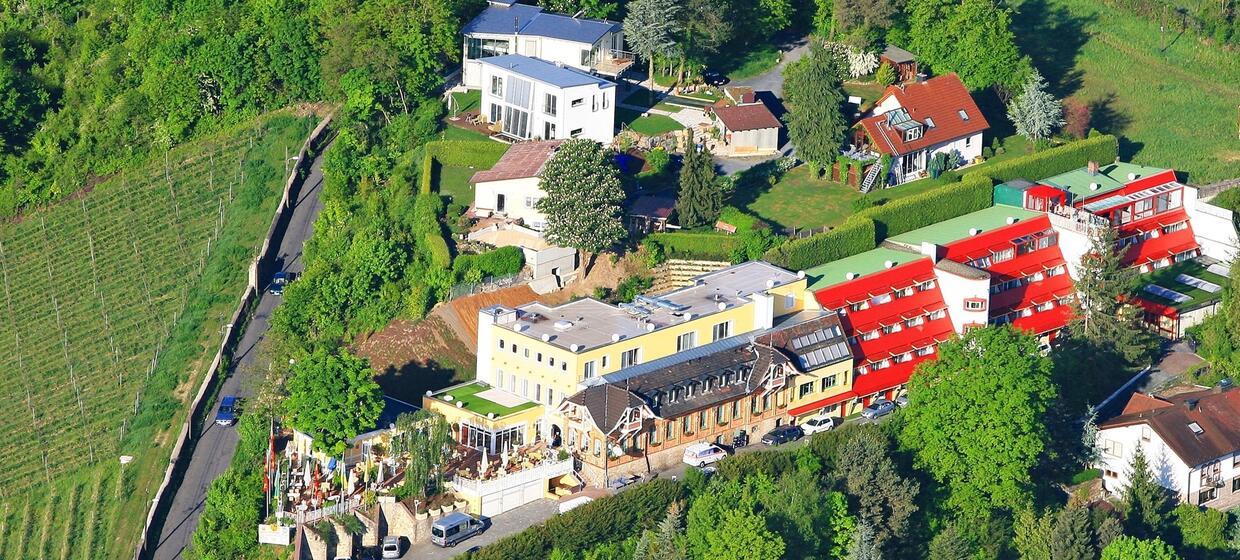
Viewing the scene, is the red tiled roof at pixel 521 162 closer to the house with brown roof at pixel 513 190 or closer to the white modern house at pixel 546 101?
the house with brown roof at pixel 513 190

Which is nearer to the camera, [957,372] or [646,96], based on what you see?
[957,372]

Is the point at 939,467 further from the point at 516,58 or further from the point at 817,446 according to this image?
the point at 516,58

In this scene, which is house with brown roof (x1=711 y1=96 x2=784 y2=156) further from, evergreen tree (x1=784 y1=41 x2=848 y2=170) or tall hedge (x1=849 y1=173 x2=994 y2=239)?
tall hedge (x1=849 y1=173 x2=994 y2=239)

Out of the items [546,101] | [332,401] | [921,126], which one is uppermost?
[546,101]

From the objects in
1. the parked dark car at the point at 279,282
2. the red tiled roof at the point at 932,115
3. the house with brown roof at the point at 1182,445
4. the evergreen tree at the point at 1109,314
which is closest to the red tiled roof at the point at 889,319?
the evergreen tree at the point at 1109,314

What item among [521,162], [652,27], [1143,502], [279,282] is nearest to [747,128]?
[652,27]

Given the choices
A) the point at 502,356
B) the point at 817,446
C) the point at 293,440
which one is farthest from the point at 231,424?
the point at 817,446

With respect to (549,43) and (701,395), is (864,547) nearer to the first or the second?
(701,395)

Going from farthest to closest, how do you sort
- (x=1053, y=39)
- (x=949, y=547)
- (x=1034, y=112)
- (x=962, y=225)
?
(x=1053, y=39) → (x=1034, y=112) → (x=962, y=225) → (x=949, y=547)
